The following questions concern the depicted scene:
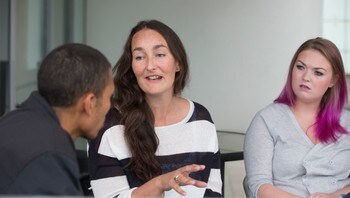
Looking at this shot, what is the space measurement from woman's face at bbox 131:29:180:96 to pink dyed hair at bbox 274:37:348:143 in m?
0.60

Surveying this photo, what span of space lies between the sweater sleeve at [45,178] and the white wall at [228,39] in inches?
169

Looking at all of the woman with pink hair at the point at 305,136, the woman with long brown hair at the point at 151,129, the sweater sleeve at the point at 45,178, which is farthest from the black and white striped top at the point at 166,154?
the sweater sleeve at the point at 45,178

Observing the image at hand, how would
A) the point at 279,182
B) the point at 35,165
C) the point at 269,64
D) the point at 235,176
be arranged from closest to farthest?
the point at 35,165 < the point at 279,182 < the point at 235,176 < the point at 269,64

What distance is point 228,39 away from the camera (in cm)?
582

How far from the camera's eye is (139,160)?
2256 mm

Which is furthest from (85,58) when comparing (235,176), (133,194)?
(235,176)

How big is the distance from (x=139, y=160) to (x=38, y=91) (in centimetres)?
74

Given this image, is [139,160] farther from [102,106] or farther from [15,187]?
[15,187]

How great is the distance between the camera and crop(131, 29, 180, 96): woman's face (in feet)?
7.65

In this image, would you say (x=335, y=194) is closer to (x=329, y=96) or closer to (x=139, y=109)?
(x=329, y=96)

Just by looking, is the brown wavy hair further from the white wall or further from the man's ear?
the white wall

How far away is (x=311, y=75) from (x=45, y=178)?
149 centimetres

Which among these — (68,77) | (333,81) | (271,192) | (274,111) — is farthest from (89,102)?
(333,81)

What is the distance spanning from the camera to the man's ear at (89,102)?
160cm
